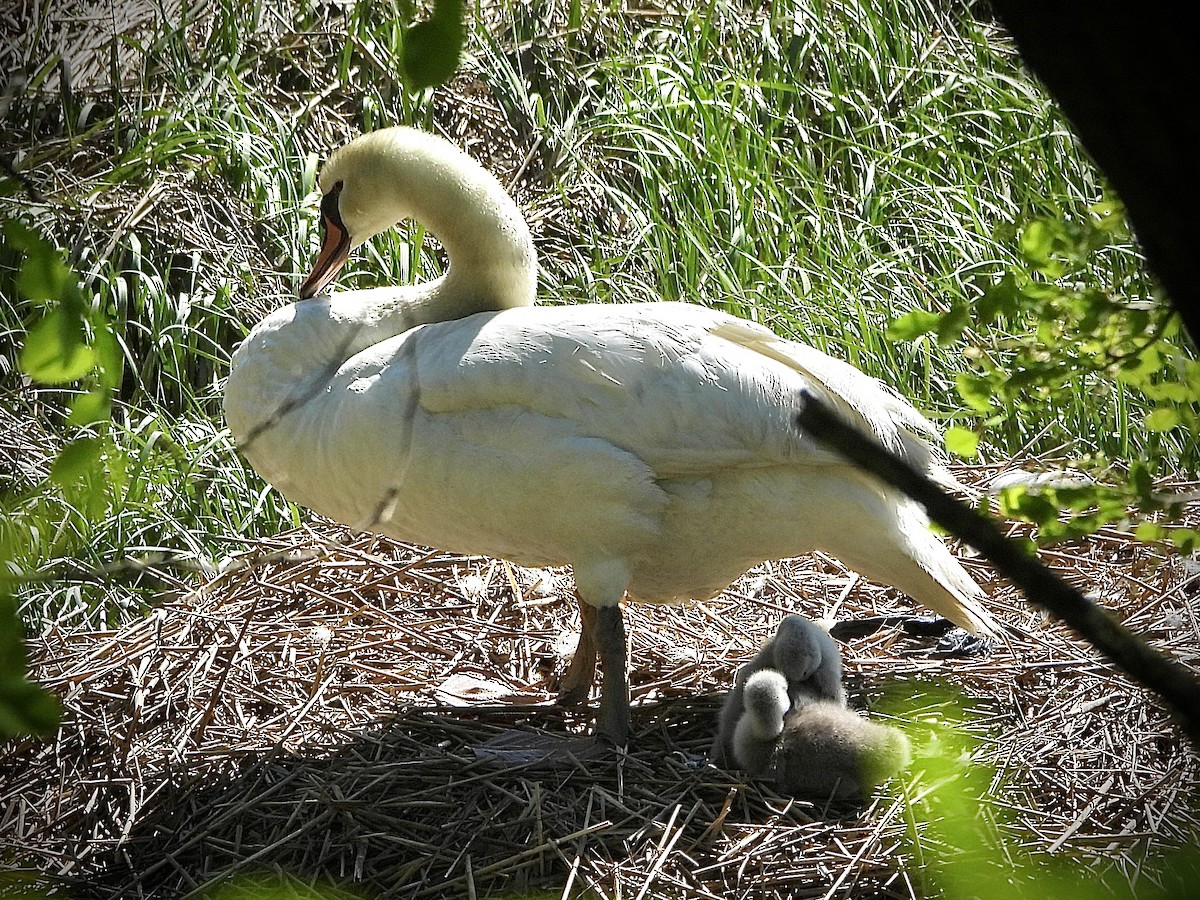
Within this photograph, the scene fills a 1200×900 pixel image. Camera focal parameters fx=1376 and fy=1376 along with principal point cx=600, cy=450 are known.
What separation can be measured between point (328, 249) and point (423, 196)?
38 cm

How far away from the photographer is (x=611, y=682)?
358cm

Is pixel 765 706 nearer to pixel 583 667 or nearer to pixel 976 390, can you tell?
pixel 583 667

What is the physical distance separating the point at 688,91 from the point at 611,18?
30.6 inches

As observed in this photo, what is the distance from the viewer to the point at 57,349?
105 centimetres

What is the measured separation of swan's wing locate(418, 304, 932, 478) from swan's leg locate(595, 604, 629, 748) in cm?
43

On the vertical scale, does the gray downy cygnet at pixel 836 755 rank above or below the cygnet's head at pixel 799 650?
below

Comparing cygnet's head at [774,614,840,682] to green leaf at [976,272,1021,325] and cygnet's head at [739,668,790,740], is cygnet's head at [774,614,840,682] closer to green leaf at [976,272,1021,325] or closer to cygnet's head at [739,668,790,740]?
cygnet's head at [739,668,790,740]

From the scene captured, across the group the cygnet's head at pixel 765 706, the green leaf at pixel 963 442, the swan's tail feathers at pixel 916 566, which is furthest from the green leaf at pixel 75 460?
the swan's tail feathers at pixel 916 566

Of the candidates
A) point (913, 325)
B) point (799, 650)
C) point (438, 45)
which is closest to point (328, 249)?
point (799, 650)

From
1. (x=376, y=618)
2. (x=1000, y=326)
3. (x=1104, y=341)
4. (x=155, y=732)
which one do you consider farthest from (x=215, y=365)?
(x=1104, y=341)

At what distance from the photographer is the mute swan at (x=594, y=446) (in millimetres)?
3365

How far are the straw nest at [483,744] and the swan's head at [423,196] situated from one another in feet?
3.31

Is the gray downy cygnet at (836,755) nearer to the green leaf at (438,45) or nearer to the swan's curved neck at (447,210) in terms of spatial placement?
the swan's curved neck at (447,210)

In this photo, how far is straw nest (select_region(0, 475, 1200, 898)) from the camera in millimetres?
3035
